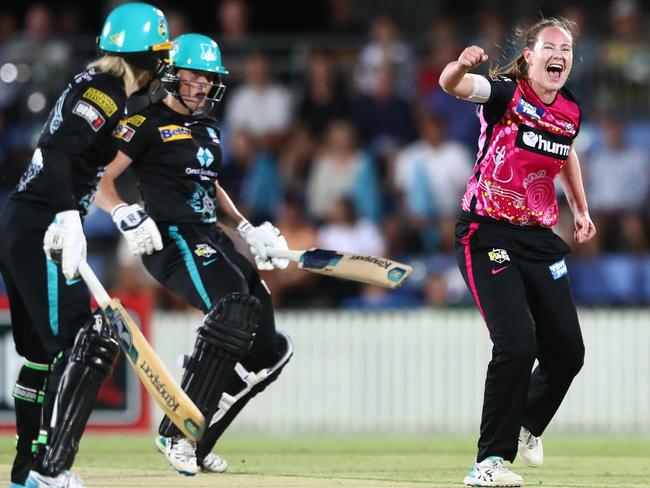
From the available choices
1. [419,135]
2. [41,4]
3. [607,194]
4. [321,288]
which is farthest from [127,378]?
[41,4]

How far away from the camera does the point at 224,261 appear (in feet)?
21.5

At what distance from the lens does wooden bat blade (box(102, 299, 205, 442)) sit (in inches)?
212

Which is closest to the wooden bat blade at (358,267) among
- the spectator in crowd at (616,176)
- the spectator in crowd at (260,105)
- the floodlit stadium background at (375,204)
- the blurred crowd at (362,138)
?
the floodlit stadium background at (375,204)

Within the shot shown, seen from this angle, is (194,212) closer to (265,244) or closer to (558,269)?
(265,244)

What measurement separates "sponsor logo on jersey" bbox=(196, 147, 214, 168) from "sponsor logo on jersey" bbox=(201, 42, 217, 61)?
1.54ft

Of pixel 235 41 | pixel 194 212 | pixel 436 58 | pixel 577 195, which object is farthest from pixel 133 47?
pixel 235 41

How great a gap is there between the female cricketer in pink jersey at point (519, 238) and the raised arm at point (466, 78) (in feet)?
0.05

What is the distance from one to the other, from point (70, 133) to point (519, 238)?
7.09 ft

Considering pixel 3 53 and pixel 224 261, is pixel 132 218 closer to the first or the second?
pixel 224 261

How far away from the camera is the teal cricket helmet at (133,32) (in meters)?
5.57

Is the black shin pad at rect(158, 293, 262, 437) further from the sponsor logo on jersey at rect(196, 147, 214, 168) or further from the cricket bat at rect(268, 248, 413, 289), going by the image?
the sponsor logo on jersey at rect(196, 147, 214, 168)

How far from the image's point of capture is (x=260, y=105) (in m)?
12.7

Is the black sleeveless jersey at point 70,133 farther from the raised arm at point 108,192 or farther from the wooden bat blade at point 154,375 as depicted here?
the raised arm at point 108,192

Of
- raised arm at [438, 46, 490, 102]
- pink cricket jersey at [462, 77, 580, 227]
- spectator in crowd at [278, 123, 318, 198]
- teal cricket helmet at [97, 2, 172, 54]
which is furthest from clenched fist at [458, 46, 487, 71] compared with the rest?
spectator in crowd at [278, 123, 318, 198]
